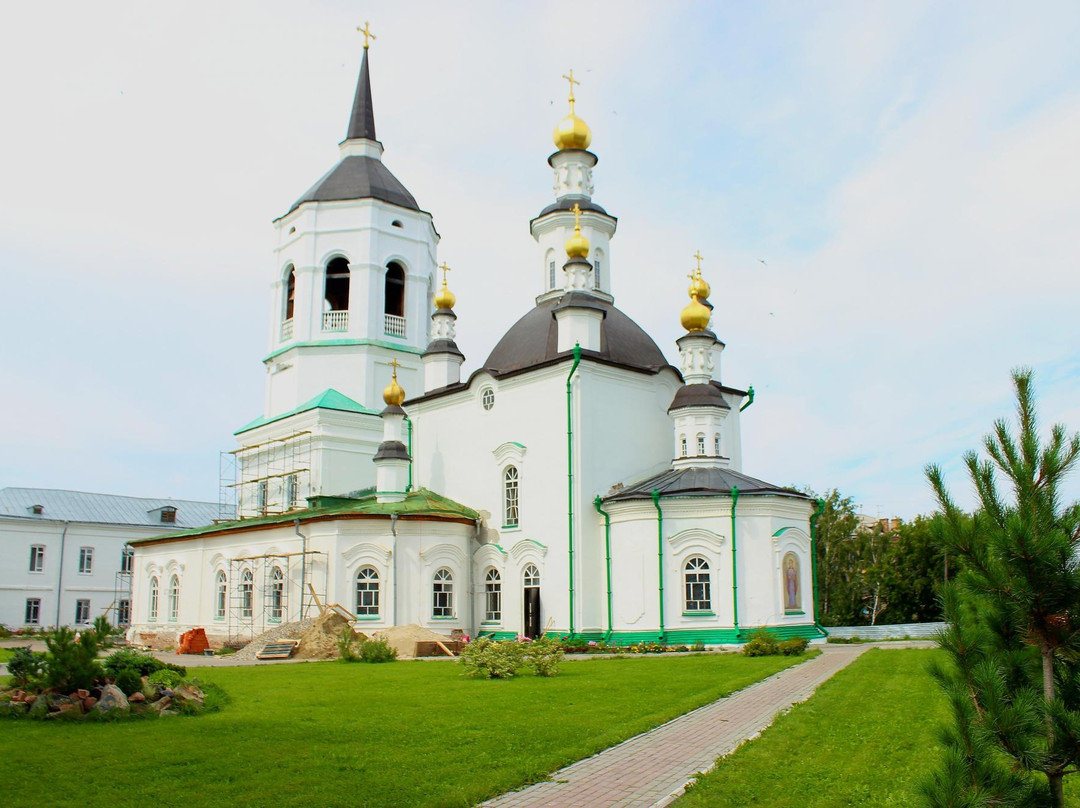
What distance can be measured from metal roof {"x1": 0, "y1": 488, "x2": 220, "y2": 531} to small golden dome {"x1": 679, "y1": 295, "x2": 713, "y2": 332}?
30.3m

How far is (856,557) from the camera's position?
4031 centimetres

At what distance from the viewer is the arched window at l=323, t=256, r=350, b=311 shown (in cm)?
3359

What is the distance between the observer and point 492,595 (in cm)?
2595

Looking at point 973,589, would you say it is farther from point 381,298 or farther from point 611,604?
point 381,298

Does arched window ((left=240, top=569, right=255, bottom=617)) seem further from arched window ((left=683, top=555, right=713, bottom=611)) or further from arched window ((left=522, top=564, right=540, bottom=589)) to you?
arched window ((left=683, top=555, right=713, bottom=611))

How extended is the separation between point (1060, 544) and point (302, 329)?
101 feet

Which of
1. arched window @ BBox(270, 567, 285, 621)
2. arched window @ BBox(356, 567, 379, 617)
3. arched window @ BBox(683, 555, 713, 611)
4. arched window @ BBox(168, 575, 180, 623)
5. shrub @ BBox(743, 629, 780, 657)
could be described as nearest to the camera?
shrub @ BBox(743, 629, 780, 657)

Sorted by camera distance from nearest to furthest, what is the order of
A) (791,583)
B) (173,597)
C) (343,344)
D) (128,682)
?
(128,682), (791,583), (173,597), (343,344)

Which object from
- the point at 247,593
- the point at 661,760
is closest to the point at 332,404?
the point at 247,593

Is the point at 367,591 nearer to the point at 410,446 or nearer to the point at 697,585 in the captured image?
the point at 410,446

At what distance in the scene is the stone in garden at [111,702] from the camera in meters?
9.97

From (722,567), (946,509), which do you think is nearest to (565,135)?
(722,567)

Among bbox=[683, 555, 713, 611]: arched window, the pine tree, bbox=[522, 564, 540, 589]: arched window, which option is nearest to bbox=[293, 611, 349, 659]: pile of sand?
bbox=[522, 564, 540, 589]: arched window

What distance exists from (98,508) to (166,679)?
4024 cm
